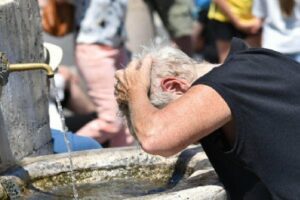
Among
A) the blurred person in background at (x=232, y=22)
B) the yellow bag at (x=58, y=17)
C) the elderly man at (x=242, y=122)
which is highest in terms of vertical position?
the elderly man at (x=242, y=122)

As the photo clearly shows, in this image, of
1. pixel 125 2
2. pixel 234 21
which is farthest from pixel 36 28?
pixel 234 21

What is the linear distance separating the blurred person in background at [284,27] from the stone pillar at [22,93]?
5.13 feet

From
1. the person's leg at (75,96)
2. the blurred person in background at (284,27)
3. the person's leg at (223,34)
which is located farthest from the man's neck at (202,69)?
the person's leg at (75,96)

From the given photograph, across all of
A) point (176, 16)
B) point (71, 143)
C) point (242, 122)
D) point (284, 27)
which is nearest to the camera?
point (242, 122)

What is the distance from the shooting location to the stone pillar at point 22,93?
153 inches

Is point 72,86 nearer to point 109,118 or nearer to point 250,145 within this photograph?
point 109,118

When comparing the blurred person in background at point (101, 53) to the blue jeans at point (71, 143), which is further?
the blurred person in background at point (101, 53)

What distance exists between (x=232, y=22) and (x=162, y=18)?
1.85 feet

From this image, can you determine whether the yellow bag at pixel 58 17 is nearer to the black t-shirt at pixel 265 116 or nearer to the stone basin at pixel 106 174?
the stone basin at pixel 106 174

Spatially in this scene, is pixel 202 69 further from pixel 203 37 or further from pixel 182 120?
pixel 203 37

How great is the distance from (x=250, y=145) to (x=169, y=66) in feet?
1.28

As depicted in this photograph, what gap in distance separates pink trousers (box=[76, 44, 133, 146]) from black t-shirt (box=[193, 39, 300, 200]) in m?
2.47

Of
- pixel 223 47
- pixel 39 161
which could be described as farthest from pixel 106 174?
pixel 223 47

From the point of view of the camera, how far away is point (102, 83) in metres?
5.84
